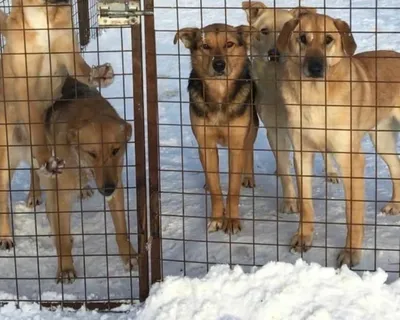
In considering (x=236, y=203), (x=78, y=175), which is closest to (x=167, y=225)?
(x=236, y=203)

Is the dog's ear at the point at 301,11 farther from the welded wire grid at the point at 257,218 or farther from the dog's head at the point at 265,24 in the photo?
the welded wire grid at the point at 257,218

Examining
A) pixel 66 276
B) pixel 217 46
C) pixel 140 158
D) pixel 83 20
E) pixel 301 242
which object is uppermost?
pixel 83 20

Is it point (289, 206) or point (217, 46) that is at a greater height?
point (217, 46)

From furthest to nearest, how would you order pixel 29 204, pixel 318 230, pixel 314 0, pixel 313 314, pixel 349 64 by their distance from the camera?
pixel 314 0, pixel 29 204, pixel 318 230, pixel 349 64, pixel 313 314

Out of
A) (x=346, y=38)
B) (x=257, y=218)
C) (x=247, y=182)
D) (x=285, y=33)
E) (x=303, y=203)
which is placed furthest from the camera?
(x=247, y=182)

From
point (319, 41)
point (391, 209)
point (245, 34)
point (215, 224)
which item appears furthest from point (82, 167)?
point (391, 209)

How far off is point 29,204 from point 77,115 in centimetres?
136

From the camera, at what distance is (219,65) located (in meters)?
5.54

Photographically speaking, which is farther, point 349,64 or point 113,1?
point 349,64

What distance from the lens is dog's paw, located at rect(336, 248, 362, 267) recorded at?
5004 millimetres

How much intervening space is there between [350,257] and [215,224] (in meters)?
1.07

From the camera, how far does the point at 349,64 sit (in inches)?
203

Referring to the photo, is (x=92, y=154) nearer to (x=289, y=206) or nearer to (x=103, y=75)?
(x=103, y=75)

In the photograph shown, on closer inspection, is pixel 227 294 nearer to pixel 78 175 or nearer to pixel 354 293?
pixel 354 293
